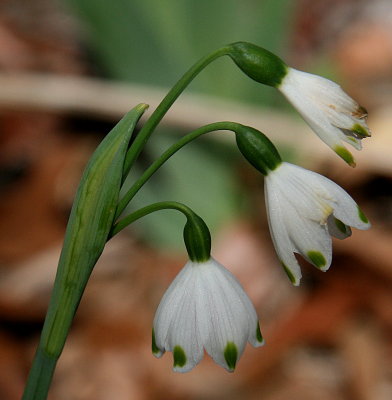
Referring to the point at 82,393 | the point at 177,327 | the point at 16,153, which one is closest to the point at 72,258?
the point at 177,327

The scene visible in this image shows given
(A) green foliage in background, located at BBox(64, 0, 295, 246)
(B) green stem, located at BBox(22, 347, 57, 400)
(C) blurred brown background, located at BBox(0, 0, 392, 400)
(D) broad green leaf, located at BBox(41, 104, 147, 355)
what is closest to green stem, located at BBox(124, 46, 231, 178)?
(D) broad green leaf, located at BBox(41, 104, 147, 355)

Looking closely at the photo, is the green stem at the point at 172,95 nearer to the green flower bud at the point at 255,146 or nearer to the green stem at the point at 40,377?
the green flower bud at the point at 255,146

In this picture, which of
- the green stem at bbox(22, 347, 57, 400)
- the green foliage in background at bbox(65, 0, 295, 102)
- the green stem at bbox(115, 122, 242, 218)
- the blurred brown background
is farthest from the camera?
the green foliage in background at bbox(65, 0, 295, 102)

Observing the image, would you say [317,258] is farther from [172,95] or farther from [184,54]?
[184,54]

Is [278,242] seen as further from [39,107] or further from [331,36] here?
[331,36]

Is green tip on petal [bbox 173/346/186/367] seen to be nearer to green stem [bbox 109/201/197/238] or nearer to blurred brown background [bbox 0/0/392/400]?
green stem [bbox 109/201/197/238]

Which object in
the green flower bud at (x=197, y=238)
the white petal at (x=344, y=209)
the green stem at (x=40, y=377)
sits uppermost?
the white petal at (x=344, y=209)

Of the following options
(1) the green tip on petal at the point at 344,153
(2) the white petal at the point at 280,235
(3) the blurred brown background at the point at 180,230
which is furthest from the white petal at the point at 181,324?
(3) the blurred brown background at the point at 180,230
